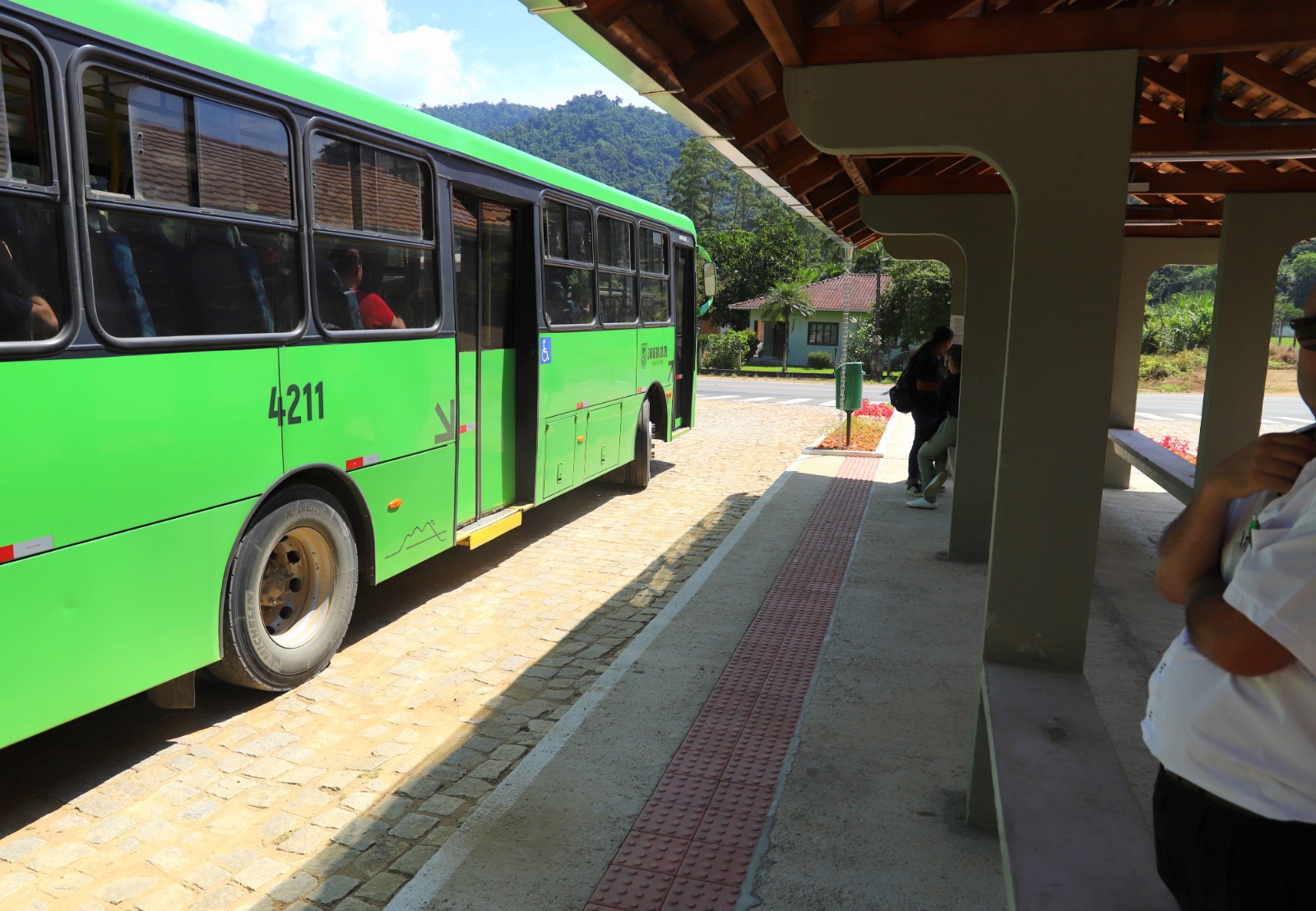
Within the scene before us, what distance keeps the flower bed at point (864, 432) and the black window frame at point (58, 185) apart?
11.7m

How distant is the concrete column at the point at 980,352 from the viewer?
7.15 metres

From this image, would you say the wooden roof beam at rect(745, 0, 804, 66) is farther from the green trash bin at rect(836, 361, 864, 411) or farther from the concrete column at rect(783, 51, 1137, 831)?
the green trash bin at rect(836, 361, 864, 411)

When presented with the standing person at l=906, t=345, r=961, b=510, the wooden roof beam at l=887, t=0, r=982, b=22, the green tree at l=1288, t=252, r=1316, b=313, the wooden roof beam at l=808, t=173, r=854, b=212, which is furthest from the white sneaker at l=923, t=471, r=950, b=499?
the green tree at l=1288, t=252, r=1316, b=313

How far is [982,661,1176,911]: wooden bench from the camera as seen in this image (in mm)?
2209

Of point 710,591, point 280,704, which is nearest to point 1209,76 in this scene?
point 710,591

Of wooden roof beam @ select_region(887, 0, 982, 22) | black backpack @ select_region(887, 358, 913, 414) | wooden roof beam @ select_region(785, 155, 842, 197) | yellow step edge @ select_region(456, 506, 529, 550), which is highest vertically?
wooden roof beam @ select_region(887, 0, 982, 22)

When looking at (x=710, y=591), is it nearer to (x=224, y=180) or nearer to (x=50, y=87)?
(x=224, y=180)

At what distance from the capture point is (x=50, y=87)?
371 centimetres

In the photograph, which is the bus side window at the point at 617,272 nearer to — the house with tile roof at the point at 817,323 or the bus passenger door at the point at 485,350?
the bus passenger door at the point at 485,350

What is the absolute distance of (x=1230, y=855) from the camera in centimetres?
163

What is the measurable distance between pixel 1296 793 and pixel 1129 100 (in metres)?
2.32

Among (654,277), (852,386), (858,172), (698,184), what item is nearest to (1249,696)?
(858,172)

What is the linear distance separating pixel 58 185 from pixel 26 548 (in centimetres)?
140

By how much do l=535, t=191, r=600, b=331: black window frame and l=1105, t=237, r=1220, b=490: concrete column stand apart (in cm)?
587
